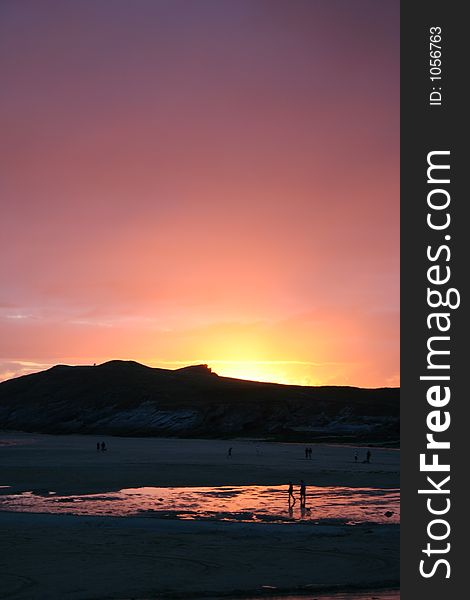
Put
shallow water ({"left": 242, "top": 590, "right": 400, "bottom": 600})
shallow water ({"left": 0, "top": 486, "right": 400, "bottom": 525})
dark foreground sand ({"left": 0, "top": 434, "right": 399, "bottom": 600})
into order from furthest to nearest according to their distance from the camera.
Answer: shallow water ({"left": 0, "top": 486, "right": 400, "bottom": 525}), dark foreground sand ({"left": 0, "top": 434, "right": 399, "bottom": 600}), shallow water ({"left": 242, "top": 590, "right": 400, "bottom": 600})

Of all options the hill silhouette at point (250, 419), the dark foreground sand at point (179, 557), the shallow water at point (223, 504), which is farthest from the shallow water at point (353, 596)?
the hill silhouette at point (250, 419)

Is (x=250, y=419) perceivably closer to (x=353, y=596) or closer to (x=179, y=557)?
(x=179, y=557)

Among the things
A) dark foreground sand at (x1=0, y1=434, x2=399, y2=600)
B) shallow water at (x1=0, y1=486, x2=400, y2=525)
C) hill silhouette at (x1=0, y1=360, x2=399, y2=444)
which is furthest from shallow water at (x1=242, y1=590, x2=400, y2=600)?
hill silhouette at (x1=0, y1=360, x2=399, y2=444)

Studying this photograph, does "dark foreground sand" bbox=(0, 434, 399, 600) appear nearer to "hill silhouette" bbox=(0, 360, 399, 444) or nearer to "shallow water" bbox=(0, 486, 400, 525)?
"shallow water" bbox=(0, 486, 400, 525)

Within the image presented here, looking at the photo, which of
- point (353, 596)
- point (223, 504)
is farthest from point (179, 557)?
point (223, 504)

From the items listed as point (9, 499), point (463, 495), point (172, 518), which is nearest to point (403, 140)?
point (463, 495)

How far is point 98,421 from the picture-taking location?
615ft

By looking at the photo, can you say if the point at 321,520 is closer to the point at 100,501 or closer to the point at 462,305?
the point at 100,501

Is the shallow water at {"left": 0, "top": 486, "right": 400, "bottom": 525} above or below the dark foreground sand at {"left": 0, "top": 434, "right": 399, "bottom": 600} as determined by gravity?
above

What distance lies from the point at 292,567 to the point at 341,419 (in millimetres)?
124836

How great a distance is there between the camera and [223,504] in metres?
37.4

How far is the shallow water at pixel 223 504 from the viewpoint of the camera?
1324 inches

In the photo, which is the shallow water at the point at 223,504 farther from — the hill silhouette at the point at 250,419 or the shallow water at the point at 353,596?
the hill silhouette at the point at 250,419

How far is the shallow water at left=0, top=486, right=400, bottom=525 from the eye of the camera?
110ft
